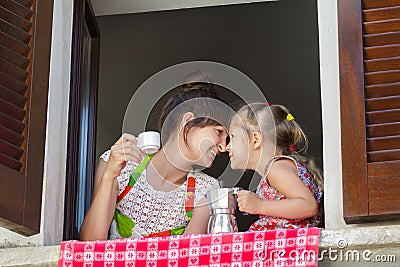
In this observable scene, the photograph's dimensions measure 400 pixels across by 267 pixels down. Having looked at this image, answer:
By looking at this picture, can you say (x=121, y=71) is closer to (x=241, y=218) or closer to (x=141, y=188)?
(x=241, y=218)

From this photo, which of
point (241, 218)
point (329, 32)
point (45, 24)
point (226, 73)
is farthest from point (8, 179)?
point (241, 218)

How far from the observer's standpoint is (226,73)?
339cm

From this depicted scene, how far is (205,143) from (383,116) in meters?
0.73

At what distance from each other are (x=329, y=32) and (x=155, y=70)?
1.98 metres

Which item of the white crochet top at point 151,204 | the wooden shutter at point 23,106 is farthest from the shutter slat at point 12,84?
the white crochet top at point 151,204

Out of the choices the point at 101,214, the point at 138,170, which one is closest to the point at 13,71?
the point at 101,214

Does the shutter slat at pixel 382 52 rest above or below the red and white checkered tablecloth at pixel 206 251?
above

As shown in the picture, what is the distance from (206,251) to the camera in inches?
82.2

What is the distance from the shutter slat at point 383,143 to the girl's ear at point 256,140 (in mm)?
682

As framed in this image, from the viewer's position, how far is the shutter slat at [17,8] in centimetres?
225

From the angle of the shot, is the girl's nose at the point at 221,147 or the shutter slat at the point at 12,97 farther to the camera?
the girl's nose at the point at 221,147

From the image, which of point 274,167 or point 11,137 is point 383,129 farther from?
point 11,137

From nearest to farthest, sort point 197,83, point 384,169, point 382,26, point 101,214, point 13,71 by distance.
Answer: point 384,169, point 382,26, point 13,71, point 101,214, point 197,83

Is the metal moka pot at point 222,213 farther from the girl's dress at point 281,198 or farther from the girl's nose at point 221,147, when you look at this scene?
the girl's nose at point 221,147
